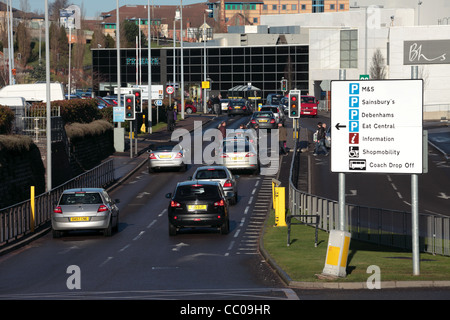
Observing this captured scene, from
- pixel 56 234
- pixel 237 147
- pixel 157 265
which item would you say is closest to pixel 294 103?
pixel 237 147

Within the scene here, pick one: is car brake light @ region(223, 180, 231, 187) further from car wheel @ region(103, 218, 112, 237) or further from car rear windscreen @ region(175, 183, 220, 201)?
car wheel @ region(103, 218, 112, 237)

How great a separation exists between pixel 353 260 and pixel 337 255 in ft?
9.47

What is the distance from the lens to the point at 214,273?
1969cm

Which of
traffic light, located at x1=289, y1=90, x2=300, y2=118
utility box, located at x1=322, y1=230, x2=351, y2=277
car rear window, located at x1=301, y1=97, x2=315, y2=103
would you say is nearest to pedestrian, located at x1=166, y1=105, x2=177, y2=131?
car rear window, located at x1=301, y1=97, x2=315, y2=103

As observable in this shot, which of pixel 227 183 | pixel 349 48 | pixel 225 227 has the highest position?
pixel 349 48

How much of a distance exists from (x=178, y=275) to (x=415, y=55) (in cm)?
8628

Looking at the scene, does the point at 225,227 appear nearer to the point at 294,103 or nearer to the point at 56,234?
the point at 56,234

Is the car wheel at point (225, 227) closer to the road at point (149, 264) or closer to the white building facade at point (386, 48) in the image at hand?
the road at point (149, 264)

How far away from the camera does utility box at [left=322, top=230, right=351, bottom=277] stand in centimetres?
1789

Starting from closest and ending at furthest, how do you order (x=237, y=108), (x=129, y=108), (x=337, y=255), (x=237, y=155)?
1. (x=337, y=255)
2. (x=237, y=155)
3. (x=129, y=108)
4. (x=237, y=108)

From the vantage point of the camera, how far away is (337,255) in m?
18.0

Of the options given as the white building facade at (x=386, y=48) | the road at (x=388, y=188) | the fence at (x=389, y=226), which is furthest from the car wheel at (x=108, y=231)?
the white building facade at (x=386, y=48)
